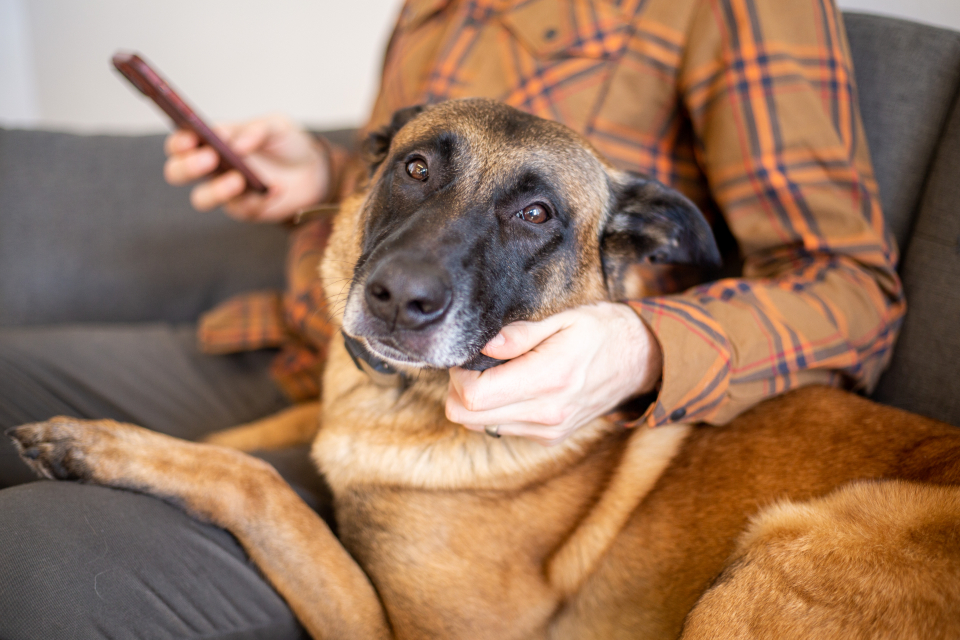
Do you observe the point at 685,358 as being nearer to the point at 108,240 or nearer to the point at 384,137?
the point at 384,137

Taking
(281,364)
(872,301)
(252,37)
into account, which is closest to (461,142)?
(872,301)

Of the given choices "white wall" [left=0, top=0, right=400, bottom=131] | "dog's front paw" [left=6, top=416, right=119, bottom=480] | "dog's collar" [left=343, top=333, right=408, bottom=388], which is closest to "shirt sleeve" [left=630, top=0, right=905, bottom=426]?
"dog's collar" [left=343, top=333, right=408, bottom=388]

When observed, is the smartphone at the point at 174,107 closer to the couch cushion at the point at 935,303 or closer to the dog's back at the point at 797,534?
the dog's back at the point at 797,534

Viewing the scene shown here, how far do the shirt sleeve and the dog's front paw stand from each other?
1214 mm

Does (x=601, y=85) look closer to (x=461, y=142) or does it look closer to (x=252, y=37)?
(x=461, y=142)

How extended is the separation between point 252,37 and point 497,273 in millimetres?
3416

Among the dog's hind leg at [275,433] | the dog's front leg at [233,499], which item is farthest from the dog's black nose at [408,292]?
the dog's hind leg at [275,433]

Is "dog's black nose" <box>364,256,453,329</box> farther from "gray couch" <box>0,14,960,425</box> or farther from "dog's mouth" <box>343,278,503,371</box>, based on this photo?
"gray couch" <box>0,14,960,425</box>

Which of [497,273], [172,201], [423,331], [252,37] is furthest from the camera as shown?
[252,37]

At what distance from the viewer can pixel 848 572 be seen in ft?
3.45

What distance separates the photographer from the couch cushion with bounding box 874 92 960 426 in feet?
4.64

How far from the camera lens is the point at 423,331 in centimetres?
106

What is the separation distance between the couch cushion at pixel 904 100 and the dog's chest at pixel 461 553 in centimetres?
126

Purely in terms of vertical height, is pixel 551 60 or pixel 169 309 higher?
pixel 551 60
